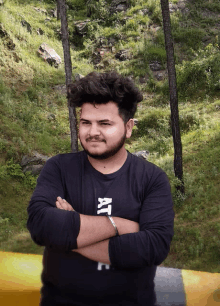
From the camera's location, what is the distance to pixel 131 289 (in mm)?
2188

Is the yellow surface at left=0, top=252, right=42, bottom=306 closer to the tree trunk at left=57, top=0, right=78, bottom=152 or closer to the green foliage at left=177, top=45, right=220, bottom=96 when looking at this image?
the tree trunk at left=57, top=0, right=78, bottom=152

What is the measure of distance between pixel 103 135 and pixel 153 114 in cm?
1190

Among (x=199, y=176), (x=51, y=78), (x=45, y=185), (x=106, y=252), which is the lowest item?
(x=199, y=176)

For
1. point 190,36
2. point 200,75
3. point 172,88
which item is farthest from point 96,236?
point 190,36

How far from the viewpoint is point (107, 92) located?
2.35 metres

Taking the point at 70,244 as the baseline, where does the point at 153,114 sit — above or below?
above

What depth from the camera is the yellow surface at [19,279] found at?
10.4 feet

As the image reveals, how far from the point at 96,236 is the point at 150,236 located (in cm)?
41

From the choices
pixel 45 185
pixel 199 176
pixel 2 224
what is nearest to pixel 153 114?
pixel 199 176

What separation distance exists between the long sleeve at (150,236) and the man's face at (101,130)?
449 millimetres

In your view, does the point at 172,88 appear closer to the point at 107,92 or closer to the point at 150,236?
the point at 107,92

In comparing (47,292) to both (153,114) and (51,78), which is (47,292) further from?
(51,78)

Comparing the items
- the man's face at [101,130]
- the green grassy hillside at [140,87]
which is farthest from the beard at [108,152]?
the green grassy hillside at [140,87]

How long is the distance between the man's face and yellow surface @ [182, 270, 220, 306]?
2.14m
